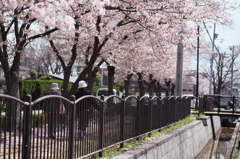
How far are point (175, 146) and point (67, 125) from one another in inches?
224

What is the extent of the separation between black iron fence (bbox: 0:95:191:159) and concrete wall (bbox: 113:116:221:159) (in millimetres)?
567

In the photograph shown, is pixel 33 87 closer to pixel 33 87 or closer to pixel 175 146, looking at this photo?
pixel 33 87

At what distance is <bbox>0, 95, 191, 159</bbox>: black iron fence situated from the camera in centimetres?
479

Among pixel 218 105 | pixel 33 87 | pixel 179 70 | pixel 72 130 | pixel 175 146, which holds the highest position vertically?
pixel 179 70

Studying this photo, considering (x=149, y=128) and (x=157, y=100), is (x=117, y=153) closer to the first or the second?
(x=149, y=128)

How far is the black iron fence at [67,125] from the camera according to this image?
15.7 feet

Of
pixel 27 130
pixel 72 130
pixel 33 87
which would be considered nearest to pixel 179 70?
pixel 72 130

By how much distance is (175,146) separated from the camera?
11281 millimetres

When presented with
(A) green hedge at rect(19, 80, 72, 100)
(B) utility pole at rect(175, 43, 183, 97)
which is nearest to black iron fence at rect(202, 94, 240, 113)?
(B) utility pole at rect(175, 43, 183, 97)

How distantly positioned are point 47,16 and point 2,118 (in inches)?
169

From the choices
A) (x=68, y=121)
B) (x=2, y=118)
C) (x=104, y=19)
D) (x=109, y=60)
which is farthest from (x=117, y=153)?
(x=109, y=60)

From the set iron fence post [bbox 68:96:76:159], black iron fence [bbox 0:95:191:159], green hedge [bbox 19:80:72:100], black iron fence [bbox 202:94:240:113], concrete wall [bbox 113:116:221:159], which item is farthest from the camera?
green hedge [bbox 19:80:72:100]

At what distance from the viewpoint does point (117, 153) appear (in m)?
7.99

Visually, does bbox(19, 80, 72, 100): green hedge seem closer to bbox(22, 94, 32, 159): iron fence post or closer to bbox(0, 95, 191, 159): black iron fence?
bbox(0, 95, 191, 159): black iron fence
